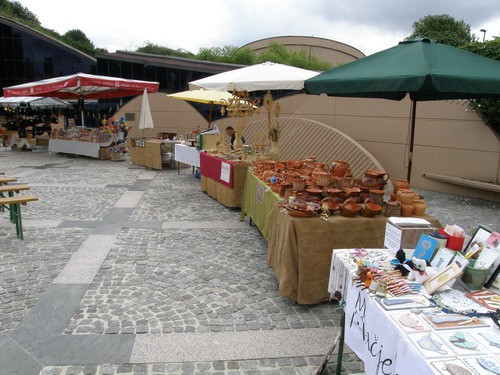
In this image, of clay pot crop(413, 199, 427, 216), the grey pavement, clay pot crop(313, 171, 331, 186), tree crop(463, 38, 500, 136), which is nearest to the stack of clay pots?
clay pot crop(413, 199, 427, 216)

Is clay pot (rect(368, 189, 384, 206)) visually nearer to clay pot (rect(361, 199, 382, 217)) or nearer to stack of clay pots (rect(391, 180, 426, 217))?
clay pot (rect(361, 199, 382, 217))

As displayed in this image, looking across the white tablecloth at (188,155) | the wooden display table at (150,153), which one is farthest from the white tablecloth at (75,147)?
the white tablecloth at (188,155)

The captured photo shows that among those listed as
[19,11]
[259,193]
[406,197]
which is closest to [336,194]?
[406,197]

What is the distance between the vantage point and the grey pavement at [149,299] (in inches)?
113

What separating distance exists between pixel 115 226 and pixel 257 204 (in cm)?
233

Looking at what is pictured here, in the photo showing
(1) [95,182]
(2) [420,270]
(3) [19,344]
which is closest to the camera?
(2) [420,270]

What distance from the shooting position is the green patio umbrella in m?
3.06

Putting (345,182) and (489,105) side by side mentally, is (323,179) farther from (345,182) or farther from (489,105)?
(489,105)

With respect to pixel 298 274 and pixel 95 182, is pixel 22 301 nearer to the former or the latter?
pixel 298 274

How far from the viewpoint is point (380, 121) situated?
991cm

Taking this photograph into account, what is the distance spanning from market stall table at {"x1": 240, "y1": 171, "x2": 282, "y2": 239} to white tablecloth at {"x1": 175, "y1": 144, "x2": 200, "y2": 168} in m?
3.62

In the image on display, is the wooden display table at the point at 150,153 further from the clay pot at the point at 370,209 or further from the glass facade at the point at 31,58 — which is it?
the glass facade at the point at 31,58

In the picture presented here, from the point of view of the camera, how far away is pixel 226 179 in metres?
7.13

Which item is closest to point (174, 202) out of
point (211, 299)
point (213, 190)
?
point (213, 190)
